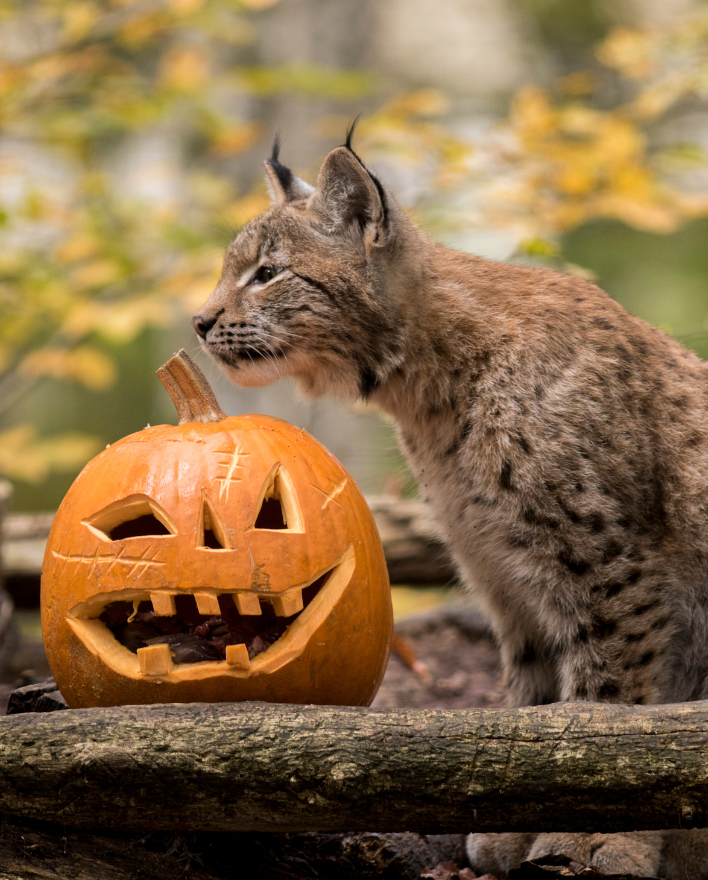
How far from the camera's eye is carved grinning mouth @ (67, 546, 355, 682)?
247cm

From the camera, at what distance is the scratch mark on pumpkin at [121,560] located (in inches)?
97.4

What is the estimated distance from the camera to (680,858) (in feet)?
9.37

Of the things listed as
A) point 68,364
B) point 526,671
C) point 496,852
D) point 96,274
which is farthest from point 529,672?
point 68,364

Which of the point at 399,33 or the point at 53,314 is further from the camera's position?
the point at 399,33

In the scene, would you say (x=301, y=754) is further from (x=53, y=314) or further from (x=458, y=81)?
(x=458, y=81)

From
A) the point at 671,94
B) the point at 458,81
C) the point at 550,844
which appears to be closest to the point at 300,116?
the point at 458,81

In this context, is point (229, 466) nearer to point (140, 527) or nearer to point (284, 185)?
point (140, 527)

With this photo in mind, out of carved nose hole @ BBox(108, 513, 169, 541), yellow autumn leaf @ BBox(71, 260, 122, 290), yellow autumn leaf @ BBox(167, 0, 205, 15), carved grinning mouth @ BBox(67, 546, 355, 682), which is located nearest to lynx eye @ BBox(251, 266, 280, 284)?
carved nose hole @ BBox(108, 513, 169, 541)

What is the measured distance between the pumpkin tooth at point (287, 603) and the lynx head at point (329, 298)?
1.17 meters

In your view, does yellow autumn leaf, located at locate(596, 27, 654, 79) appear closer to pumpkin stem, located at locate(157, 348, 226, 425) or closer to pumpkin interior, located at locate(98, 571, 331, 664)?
pumpkin stem, located at locate(157, 348, 226, 425)

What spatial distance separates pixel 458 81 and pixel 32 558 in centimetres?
1116

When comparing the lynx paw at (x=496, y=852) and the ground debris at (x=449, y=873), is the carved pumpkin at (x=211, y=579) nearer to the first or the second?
the ground debris at (x=449, y=873)

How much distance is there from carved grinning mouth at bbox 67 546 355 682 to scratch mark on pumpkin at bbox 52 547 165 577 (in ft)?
0.24

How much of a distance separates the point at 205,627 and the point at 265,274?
1.61 meters
